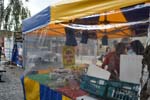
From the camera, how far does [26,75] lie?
313 inches

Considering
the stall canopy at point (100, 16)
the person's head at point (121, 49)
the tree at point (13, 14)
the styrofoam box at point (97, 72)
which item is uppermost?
the tree at point (13, 14)

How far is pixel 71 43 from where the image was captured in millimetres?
6477

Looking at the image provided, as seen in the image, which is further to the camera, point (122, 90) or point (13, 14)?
point (13, 14)

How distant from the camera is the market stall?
464 cm

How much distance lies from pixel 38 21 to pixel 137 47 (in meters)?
2.39

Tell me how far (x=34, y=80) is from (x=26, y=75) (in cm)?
51

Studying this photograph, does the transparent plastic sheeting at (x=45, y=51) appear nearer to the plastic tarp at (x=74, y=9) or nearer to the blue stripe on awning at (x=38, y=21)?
the blue stripe on awning at (x=38, y=21)

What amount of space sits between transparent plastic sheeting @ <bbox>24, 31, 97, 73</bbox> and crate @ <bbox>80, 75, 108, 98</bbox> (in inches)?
14.2

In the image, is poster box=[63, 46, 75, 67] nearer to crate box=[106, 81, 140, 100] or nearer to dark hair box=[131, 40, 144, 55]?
crate box=[106, 81, 140, 100]

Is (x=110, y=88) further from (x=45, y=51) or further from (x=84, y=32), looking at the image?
(x=45, y=51)

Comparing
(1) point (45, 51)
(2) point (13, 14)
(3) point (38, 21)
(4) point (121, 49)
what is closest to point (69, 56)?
(3) point (38, 21)

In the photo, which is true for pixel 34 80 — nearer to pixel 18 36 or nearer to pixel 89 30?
pixel 89 30

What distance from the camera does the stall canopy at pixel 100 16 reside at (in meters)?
4.20

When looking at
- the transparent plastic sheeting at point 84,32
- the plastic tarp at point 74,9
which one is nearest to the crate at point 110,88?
the transparent plastic sheeting at point 84,32
